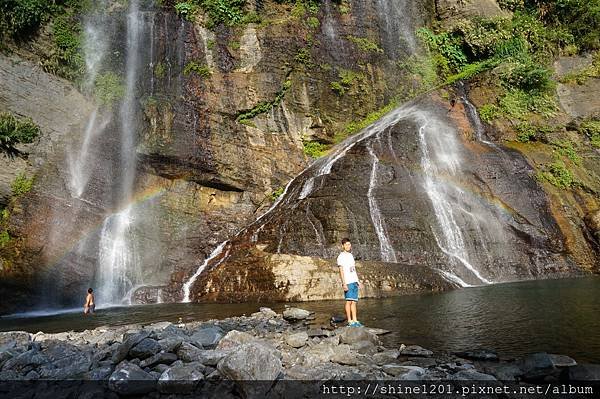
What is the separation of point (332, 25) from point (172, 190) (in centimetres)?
1384

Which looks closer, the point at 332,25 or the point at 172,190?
the point at 172,190

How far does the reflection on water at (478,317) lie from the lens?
5285mm

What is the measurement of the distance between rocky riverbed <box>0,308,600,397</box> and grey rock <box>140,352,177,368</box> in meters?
0.01

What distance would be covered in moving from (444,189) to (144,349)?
13.1 metres

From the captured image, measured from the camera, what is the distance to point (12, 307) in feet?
46.3

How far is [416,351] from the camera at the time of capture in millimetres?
Answer: 4984

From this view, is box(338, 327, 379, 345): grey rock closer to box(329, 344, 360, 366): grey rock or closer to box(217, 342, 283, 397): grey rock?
box(329, 344, 360, 366): grey rock

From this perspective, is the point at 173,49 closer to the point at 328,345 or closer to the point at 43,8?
the point at 43,8

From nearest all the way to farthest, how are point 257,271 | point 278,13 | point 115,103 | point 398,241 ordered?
point 257,271 < point 398,241 < point 115,103 < point 278,13

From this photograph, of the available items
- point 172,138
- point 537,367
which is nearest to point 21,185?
point 172,138

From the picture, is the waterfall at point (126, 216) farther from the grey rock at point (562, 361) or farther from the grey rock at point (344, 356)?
the grey rock at point (562, 361)

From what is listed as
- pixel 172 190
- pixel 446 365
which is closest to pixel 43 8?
pixel 172 190

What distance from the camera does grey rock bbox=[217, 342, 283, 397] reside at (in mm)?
3959

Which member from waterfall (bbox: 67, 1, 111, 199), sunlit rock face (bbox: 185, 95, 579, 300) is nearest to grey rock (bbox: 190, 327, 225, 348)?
sunlit rock face (bbox: 185, 95, 579, 300)
